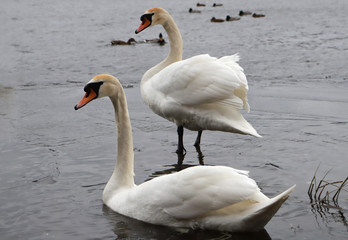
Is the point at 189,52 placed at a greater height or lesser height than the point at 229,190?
lesser

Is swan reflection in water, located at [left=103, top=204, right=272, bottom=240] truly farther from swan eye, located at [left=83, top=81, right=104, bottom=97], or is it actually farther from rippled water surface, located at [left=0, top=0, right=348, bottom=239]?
swan eye, located at [left=83, top=81, right=104, bottom=97]

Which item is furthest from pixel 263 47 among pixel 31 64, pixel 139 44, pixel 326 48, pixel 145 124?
pixel 145 124

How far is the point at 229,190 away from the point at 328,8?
20827mm

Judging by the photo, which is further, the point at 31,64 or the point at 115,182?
the point at 31,64

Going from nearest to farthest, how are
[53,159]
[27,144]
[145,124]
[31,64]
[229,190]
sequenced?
[229,190] < [53,159] < [27,144] < [145,124] < [31,64]

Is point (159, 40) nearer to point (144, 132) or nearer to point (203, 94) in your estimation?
point (144, 132)

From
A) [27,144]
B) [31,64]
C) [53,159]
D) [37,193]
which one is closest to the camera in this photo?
[37,193]

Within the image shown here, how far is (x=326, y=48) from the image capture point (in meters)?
14.3

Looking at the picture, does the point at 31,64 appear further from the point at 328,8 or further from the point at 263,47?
the point at 328,8

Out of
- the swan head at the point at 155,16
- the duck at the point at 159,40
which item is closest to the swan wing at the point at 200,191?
the swan head at the point at 155,16

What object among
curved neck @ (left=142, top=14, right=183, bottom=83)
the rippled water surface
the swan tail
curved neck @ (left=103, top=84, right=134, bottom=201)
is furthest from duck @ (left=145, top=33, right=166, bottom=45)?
the swan tail

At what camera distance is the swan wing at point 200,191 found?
4.52 m

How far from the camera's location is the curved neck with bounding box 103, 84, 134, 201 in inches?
217

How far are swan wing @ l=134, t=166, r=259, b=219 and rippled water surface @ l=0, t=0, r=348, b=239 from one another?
0.82ft
